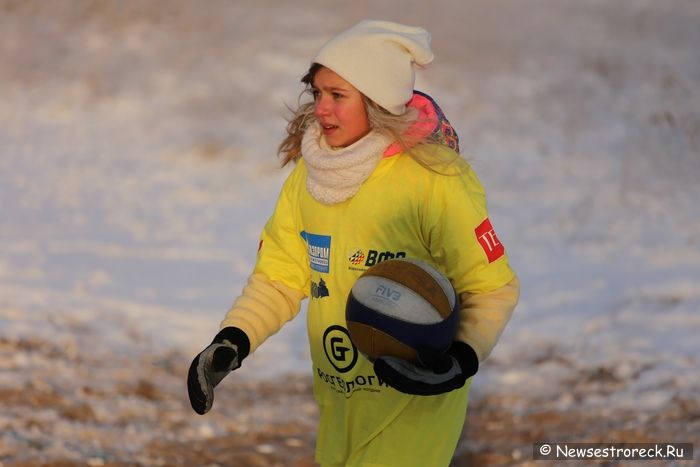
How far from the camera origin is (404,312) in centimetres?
388

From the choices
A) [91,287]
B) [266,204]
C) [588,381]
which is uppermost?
[266,204]

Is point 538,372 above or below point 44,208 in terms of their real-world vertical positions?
below

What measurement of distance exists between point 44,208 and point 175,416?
4.77 metres

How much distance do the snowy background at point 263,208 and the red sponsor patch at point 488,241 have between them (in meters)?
3.08

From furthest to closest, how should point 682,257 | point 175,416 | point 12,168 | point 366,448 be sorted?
point 12,168 → point 682,257 → point 175,416 → point 366,448

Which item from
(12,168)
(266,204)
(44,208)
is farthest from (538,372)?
(12,168)

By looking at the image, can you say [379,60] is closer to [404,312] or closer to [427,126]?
[427,126]

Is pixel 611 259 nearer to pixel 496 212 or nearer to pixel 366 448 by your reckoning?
pixel 496 212

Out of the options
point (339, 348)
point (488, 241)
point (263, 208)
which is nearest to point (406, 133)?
point (488, 241)

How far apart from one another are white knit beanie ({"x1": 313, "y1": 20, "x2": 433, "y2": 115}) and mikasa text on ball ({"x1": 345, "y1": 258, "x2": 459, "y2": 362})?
0.60 meters

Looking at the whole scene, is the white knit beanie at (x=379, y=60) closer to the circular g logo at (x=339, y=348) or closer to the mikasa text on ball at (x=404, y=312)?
the mikasa text on ball at (x=404, y=312)

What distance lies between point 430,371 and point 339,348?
510 millimetres

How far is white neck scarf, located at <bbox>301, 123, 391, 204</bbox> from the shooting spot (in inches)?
159

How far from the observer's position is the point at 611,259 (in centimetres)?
1052
